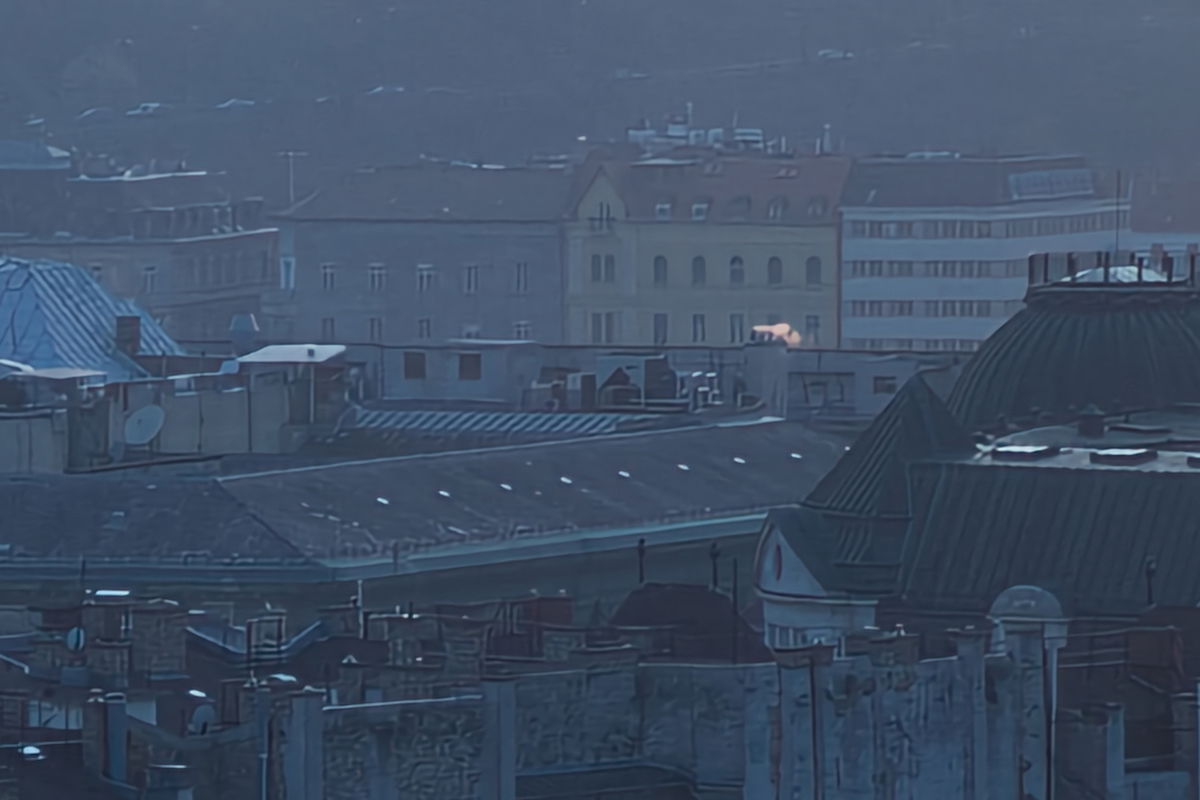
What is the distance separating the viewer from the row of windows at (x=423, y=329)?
330ft

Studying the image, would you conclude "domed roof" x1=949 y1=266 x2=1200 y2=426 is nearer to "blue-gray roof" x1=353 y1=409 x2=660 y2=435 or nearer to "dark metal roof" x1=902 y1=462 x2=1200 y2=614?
"dark metal roof" x1=902 y1=462 x2=1200 y2=614

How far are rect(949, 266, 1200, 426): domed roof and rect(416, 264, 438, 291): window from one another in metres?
54.8

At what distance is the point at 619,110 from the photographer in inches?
5261

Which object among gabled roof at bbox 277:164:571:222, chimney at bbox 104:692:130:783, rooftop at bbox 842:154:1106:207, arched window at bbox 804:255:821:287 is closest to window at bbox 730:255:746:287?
arched window at bbox 804:255:821:287

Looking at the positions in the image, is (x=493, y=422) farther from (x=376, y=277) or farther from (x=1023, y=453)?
(x=376, y=277)

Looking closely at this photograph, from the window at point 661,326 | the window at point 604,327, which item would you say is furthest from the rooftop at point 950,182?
the window at point 604,327

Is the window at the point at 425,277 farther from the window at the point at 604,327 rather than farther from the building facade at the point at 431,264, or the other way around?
the window at the point at 604,327

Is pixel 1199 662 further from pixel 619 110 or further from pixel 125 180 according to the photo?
pixel 619 110

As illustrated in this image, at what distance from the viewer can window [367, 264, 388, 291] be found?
338 ft

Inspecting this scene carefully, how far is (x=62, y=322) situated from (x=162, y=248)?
3314cm

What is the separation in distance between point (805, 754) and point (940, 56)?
100629 mm

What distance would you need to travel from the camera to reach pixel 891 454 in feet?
136

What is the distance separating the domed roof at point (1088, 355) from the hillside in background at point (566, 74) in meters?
72.1

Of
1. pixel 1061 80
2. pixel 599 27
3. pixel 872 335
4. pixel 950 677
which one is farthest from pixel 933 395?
pixel 599 27
